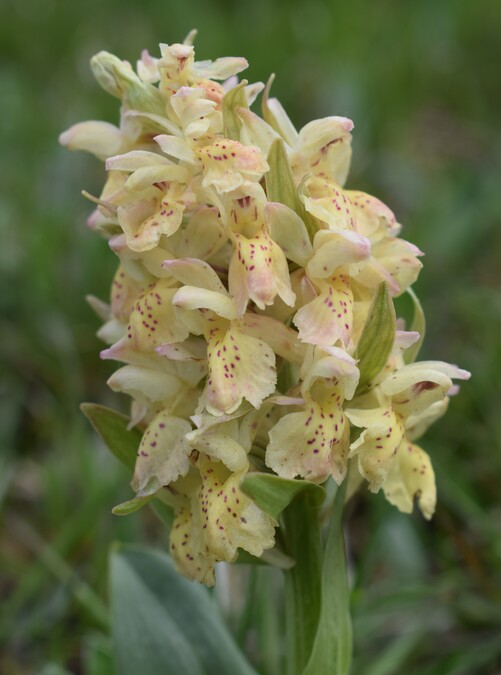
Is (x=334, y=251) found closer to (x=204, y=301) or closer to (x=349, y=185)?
(x=204, y=301)

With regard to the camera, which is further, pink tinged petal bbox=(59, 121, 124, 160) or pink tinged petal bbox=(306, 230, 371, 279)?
pink tinged petal bbox=(59, 121, 124, 160)

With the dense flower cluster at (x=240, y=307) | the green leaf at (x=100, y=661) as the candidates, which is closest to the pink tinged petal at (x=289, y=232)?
the dense flower cluster at (x=240, y=307)

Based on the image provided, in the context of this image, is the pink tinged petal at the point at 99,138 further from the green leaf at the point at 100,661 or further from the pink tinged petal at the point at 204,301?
the green leaf at the point at 100,661

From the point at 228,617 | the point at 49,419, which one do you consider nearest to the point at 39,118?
the point at 49,419

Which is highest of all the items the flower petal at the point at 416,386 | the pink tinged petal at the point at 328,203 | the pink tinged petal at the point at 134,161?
the pink tinged petal at the point at 134,161

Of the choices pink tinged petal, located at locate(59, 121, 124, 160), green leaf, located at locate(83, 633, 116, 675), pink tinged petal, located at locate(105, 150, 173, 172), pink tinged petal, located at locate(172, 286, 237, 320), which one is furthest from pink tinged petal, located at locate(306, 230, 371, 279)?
green leaf, located at locate(83, 633, 116, 675)

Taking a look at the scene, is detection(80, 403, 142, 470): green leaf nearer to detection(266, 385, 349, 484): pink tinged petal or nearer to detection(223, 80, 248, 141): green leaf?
detection(266, 385, 349, 484): pink tinged petal
